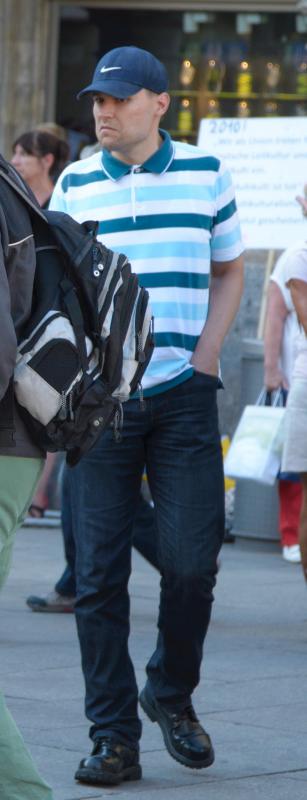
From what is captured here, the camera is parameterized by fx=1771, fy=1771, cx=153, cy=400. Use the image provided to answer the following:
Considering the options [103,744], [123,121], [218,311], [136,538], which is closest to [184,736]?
[103,744]

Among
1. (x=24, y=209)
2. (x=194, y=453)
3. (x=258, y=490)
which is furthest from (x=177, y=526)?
(x=258, y=490)

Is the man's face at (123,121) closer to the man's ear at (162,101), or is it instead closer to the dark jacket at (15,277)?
the man's ear at (162,101)

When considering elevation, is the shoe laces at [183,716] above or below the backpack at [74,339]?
below

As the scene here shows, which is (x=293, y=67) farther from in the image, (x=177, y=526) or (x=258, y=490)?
(x=177, y=526)

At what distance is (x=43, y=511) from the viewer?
10.8 m

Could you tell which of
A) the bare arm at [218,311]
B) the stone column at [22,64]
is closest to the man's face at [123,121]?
the bare arm at [218,311]

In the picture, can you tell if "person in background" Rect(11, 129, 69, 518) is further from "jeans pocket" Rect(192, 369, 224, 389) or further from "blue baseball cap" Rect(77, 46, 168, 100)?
"jeans pocket" Rect(192, 369, 224, 389)

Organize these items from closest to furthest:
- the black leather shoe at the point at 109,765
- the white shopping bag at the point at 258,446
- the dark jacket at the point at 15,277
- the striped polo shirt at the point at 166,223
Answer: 1. the dark jacket at the point at 15,277
2. the black leather shoe at the point at 109,765
3. the striped polo shirt at the point at 166,223
4. the white shopping bag at the point at 258,446

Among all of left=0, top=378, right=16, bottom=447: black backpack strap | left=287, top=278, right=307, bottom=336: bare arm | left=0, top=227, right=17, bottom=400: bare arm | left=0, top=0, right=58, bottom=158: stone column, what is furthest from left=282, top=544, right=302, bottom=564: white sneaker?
left=0, top=227, right=17, bottom=400: bare arm

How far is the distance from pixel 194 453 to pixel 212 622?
2819 mm

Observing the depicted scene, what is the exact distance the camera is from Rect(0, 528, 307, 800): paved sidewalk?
4621mm

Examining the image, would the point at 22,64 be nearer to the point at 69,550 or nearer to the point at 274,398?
the point at 274,398

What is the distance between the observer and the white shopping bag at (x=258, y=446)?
8.88 m

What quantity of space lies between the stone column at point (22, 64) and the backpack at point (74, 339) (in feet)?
29.5
